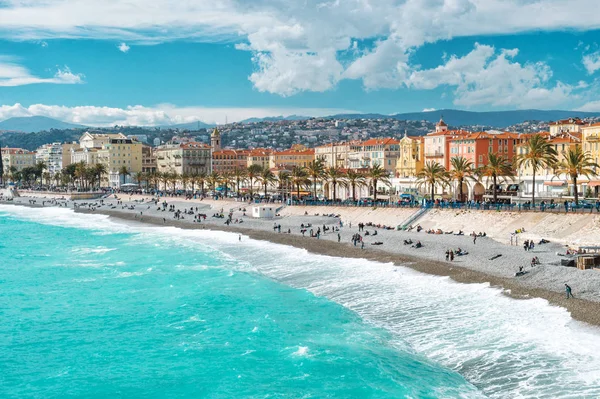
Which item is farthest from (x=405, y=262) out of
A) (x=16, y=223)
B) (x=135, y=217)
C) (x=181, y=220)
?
(x=16, y=223)

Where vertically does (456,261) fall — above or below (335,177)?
below

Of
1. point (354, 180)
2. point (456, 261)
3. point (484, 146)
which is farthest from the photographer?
point (484, 146)

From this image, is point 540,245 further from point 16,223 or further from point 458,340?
point 16,223

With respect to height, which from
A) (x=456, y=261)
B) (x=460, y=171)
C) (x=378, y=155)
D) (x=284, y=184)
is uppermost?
(x=378, y=155)

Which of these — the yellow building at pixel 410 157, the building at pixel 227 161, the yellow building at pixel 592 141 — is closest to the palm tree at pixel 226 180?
the yellow building at pixel 410 157

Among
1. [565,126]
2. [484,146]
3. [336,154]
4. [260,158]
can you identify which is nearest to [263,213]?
[484,146]

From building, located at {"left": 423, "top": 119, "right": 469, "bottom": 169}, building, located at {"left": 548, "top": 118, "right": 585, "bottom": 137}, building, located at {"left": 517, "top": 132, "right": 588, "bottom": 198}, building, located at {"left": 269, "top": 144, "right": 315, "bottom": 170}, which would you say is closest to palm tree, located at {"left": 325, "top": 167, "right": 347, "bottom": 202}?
building, located at {"left": 423, "top": 119, "right": 469, "bottom": 169}

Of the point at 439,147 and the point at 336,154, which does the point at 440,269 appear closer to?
the point at 439,147

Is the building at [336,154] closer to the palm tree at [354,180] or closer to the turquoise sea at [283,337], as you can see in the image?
the palm tree at [354,180]
